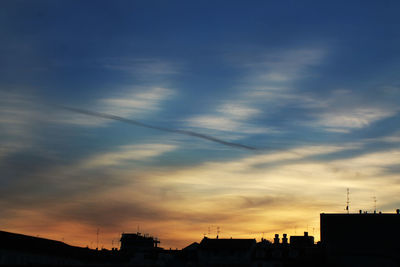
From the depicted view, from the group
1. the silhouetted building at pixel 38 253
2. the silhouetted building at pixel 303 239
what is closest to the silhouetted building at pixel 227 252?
the silhouetted building at pixel 38 253

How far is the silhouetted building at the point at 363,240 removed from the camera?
12281 cm

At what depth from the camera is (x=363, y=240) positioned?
408 feet

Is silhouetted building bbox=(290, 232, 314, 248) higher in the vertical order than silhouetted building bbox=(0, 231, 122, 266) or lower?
higher

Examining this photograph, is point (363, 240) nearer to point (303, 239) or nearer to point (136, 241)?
point (303, 239)

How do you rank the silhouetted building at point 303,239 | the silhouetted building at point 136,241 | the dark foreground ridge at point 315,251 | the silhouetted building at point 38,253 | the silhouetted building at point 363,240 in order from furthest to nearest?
the silhouetted building at point 136,241, the silhouetted building at point 303,239, the silhouetted building at point 363,240, the dark foreground ridge at point 315,251, the silhouetted building at point 38,253

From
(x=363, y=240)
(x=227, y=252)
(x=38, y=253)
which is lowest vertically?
(x=38, y=253)

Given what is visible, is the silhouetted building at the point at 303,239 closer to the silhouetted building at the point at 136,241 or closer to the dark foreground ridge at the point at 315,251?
the dark foreground ridge at the point at 315,251

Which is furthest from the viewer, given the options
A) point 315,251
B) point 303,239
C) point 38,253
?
point 303,239

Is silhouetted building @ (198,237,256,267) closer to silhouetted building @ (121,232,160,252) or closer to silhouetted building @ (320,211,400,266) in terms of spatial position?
silhouetted building @ (320,211,400,266)

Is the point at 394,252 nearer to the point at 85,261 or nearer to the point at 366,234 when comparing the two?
the point at 366,234

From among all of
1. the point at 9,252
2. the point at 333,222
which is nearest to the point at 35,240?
the point at 9,252

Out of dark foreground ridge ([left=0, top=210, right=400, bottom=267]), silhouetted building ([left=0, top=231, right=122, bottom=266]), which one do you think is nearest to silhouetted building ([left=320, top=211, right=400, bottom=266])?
dark foreground ridge ([left=0, top=210, right=400, bottom=267])

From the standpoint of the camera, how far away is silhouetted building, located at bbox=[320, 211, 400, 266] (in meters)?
123

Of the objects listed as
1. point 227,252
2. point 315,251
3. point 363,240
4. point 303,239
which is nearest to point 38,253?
point 227,252
